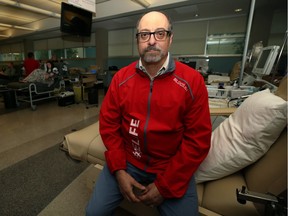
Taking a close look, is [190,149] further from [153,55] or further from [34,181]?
[34,181]

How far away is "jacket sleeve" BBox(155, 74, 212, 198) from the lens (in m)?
0.81

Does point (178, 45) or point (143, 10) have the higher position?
point (143, 10)

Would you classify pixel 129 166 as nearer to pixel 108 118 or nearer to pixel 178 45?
pixel 108 118

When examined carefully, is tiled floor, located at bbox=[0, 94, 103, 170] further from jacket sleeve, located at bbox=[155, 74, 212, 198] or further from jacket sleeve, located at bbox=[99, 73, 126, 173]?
jacket sleeve, located at bbox=[155, 74, 212, 198]

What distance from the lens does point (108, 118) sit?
1.04 meters

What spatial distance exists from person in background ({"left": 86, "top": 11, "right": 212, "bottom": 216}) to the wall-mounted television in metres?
4.46

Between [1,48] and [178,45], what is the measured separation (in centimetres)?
1222

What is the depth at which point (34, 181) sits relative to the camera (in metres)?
1.55

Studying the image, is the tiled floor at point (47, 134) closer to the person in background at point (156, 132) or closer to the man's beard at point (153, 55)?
the person in background at point (156, 132)

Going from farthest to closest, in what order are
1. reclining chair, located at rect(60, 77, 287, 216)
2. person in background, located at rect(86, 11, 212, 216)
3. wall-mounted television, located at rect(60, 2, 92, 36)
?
wall-mounted television, located at rect(60, 2, 92, 36), person in background, located at rect(86, 11, 212, 216), reclining chair, located at rect(60, 77, 287, 216)

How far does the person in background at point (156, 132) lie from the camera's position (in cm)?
84

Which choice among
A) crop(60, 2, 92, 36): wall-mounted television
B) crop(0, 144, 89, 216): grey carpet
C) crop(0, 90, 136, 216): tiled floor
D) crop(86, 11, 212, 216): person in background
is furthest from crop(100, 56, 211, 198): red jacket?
crop(60, 2, 92, 36): wall-mounted television

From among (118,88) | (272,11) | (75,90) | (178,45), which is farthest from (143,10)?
(118,88)

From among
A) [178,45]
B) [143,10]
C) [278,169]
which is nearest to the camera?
[278,169]
